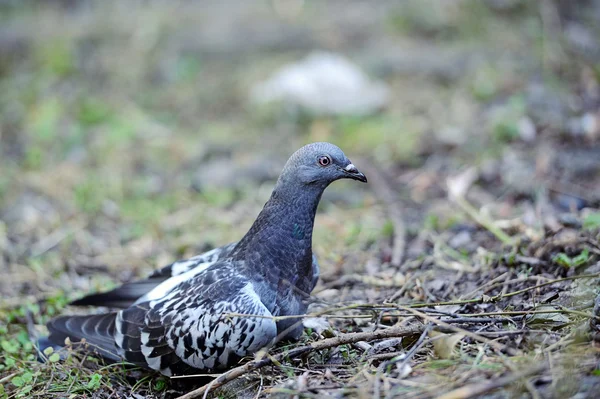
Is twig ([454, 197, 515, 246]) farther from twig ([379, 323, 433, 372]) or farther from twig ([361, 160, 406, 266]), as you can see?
twig ([379, 323, 433, 372])

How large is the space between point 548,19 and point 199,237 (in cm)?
614

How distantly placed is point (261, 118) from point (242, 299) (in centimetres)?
538

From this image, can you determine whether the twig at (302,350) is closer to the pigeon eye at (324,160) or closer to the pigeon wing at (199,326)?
the pigeon wing at (199,326)

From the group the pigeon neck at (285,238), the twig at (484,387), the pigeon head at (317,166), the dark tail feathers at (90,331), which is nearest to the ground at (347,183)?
the twig at (484,387)

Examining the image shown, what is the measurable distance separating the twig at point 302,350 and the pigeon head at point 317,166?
98 cm

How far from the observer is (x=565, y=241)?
4.31 meters

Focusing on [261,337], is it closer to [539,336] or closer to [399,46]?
[539,336]

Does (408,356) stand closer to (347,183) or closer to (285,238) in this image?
(285,238)

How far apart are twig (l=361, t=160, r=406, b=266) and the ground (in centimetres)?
3

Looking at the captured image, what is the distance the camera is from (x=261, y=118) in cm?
884

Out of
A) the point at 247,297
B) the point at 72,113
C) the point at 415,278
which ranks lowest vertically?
the point at 415,278

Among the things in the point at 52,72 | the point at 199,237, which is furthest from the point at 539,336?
the point at 52,72

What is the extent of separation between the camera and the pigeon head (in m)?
3.94

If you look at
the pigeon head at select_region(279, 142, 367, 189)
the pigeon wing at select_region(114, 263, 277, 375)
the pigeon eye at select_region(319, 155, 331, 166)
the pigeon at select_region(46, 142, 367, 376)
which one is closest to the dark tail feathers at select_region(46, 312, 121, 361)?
the pigeon at select_region(46, 142, 367, 376)
